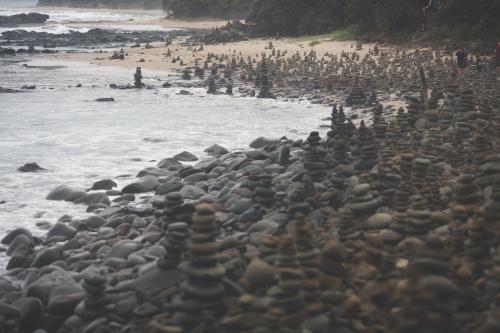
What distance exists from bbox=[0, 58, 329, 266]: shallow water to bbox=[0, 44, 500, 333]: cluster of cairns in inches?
82.5

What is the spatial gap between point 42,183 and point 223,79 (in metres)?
14.7

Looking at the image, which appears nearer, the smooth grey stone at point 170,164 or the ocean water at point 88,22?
the smooth grey stone at point 170,164

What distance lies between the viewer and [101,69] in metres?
31.7

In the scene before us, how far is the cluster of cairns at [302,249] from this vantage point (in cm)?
409

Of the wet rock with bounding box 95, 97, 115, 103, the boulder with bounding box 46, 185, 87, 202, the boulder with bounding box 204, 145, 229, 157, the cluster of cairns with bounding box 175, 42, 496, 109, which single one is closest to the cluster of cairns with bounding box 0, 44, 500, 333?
the boulder with bounding box 46, 185, 87, 202

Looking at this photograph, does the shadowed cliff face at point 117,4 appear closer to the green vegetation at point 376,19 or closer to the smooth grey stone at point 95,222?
the green vegetation at point 376,19

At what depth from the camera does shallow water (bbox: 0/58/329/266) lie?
37.4 ft

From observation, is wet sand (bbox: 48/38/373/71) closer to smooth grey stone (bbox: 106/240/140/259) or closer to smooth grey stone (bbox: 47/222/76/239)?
smooth grey stone (bbox: 47/222/76/239)

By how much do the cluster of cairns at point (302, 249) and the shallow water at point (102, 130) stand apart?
2.10 m

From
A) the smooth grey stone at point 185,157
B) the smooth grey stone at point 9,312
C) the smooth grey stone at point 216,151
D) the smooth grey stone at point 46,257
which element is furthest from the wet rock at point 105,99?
the smooth grey stone at point 9,312

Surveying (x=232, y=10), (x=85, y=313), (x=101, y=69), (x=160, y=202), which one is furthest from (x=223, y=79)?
(x=232, y=10)

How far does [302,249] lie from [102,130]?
517 inches

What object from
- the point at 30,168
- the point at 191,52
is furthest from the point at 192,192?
the point at 191,52

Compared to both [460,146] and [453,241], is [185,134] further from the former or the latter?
[453,241]
